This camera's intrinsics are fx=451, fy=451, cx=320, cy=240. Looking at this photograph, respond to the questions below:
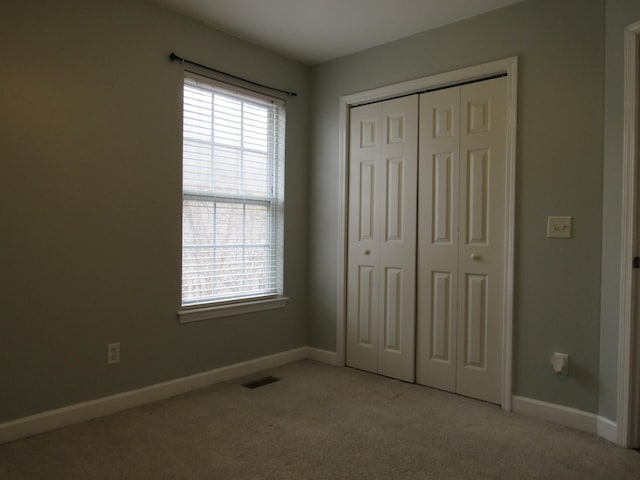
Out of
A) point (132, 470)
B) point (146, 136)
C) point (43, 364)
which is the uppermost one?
point (146, 136)

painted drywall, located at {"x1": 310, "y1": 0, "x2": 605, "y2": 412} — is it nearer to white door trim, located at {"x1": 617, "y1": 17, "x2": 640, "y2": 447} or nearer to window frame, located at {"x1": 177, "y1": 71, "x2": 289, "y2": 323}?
white door trim, located at {"x1": 617, "y1": 17, "x2": 640, "y2": 447}

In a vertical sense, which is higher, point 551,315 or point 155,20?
point 155,20

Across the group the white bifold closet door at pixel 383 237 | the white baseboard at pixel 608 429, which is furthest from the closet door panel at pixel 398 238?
the white baseboard at pixel 608 429

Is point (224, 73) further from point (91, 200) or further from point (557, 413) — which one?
point (557, 413)

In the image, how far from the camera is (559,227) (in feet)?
8.71

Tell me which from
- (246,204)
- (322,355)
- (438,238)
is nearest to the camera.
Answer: (438,238)

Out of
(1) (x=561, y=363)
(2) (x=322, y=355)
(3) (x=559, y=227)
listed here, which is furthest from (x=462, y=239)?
(2) (x=322, y=355)

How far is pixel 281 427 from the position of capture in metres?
2.54

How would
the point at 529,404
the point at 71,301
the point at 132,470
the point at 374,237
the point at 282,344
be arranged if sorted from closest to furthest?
1. the point at 132,470
2. the point at 71,301
3. the point at 529,404
4. the point at 374,237
5. the point at 282,344

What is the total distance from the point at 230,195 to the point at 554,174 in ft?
7.11

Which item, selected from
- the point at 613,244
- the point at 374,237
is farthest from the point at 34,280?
the point at 613,244

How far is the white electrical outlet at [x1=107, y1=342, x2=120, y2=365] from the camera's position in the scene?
8.88 ft

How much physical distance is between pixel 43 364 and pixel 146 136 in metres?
1.45

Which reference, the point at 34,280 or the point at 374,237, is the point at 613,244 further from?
the point at 34,280
